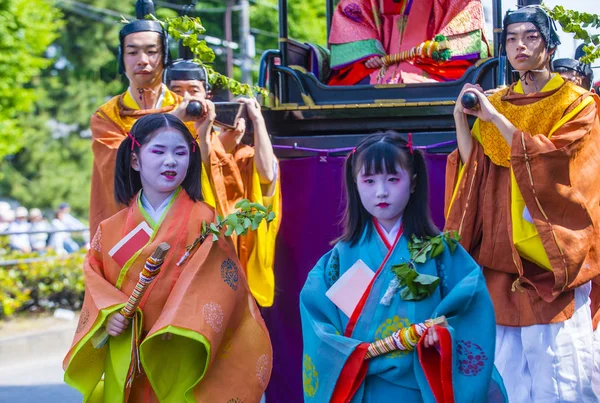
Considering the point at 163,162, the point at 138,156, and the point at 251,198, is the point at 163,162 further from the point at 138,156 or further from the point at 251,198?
the point at 251,198

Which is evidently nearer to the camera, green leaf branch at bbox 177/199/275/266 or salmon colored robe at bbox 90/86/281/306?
green leaf branch at bbox 177/199/275/266

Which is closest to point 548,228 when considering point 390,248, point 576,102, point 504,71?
point 576,102

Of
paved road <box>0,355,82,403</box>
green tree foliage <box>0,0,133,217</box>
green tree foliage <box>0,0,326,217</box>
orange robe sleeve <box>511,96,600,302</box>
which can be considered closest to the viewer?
orange robe sleeve <box>511,96,600,302</box>

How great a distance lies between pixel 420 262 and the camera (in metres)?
3.56

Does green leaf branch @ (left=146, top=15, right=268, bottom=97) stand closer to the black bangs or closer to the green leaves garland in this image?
the black bangs

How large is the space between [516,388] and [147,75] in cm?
256

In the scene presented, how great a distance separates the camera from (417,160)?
376 centimetres

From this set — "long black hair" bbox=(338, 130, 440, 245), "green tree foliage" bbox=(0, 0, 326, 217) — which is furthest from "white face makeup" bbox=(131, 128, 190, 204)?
"green tree foliage" bbox=(0, 0, 326, 217)

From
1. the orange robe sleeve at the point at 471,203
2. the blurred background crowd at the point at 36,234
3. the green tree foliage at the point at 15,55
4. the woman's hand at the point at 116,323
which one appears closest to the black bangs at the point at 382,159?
the orange robe sleeve at the point at 471,203

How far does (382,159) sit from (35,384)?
16.5ft

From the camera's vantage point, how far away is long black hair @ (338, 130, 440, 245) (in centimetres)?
365

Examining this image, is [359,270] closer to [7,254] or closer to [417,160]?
[417,160]

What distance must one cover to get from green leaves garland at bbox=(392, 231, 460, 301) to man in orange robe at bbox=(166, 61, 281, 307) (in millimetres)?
1762

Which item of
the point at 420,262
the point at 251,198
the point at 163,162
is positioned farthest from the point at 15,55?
the point at 420,262
